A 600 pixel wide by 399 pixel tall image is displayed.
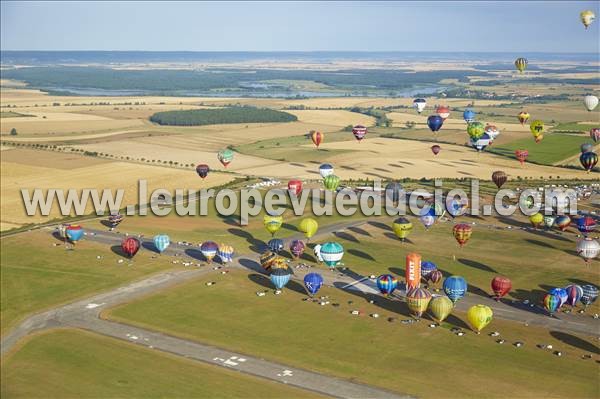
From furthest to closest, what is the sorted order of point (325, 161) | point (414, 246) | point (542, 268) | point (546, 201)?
point (325, 161)
point (546, 201)
point (414, 246)
point (542, 268)

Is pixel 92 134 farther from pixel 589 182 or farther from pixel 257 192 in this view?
pixel 589 182

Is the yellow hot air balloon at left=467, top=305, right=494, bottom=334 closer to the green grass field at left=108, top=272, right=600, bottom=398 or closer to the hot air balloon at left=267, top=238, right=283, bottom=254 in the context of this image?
the green grass field at left=108, top=272, right=600, bottom=398

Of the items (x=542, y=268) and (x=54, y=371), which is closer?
(x=54, y=371)

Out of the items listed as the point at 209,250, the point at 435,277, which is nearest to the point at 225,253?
the point at 209,250

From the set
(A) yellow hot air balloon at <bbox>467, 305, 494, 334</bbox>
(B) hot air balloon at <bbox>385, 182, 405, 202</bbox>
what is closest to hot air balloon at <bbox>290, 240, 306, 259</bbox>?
(A) yellow hot air balloon at <bbox>467, 305, 494, 334</bbox>

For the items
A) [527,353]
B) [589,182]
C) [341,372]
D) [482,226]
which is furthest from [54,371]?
[589,182]

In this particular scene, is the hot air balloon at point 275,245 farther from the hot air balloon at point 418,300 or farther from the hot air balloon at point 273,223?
the hot air balloon at point 418,300
